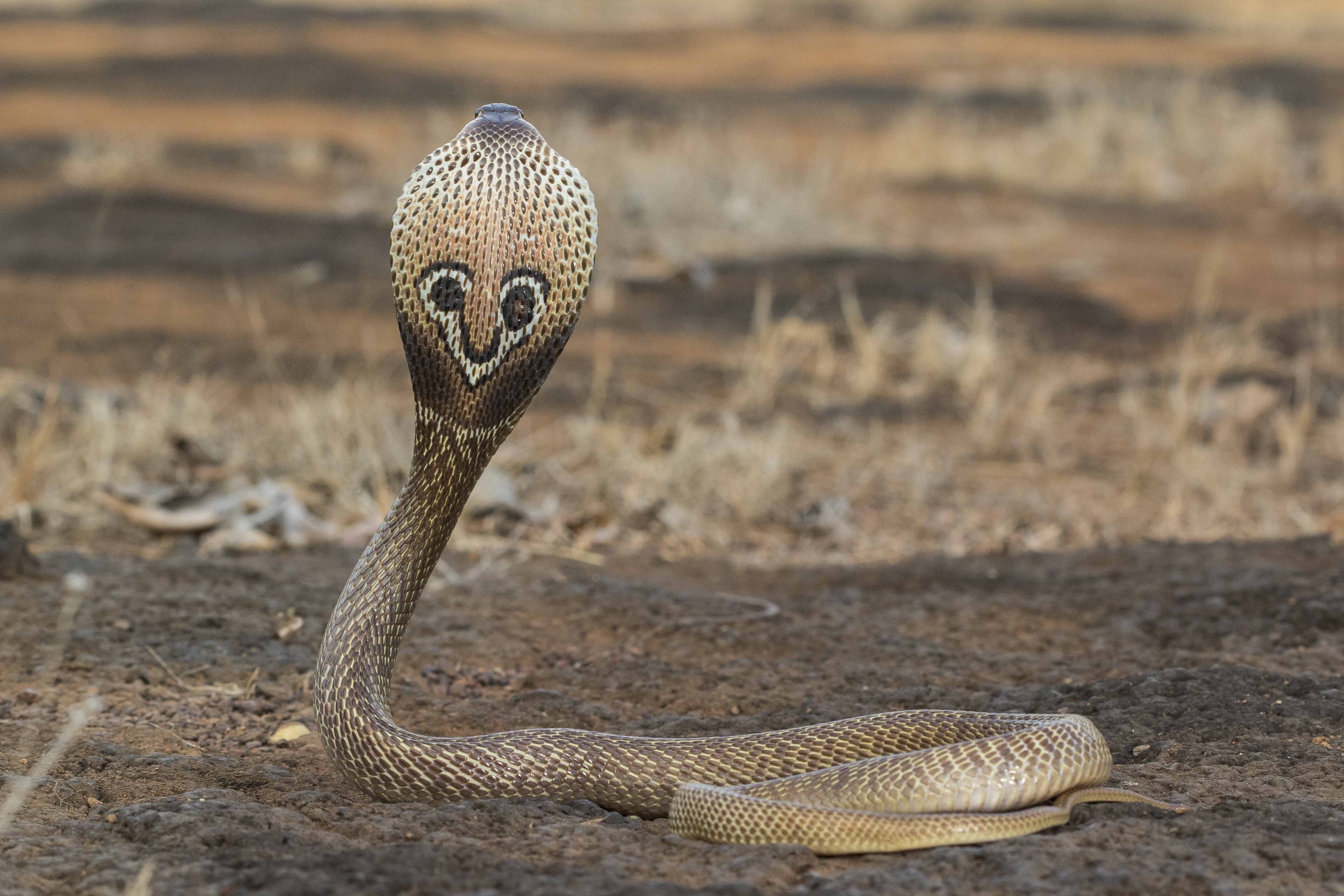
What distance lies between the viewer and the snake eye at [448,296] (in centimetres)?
339

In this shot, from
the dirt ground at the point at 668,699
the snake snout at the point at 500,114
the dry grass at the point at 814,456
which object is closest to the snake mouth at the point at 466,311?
the snake snout at the point at 500,114

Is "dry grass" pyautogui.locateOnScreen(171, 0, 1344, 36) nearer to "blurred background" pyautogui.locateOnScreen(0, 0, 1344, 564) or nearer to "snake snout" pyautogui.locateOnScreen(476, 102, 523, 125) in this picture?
"blurred background" pyautogui.locateOnScreen(0, 0, 1344, 564)

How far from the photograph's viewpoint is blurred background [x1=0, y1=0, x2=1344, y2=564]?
6.48 meters

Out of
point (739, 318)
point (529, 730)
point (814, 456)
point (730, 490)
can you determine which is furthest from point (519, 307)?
point (739, 318)

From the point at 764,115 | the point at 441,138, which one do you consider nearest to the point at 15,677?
the point at 441,138

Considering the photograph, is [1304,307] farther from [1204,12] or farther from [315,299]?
[1204,12]

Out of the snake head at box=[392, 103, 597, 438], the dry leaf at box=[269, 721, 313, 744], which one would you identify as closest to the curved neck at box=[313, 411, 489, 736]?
the snake head at box=[392, 103, 597, 438]

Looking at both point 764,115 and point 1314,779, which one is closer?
point 1314,779

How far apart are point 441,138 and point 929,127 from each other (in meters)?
5.96

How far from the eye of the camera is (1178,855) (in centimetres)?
308

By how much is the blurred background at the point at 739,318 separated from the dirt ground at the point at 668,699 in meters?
0.75

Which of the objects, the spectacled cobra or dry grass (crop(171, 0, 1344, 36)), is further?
dry grass (crop(171, 0, 1344, 36))

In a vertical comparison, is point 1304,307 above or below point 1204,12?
below

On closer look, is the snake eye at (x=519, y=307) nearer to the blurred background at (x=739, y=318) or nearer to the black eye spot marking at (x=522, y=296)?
the black eye spot marking at (x=522, y=296)
